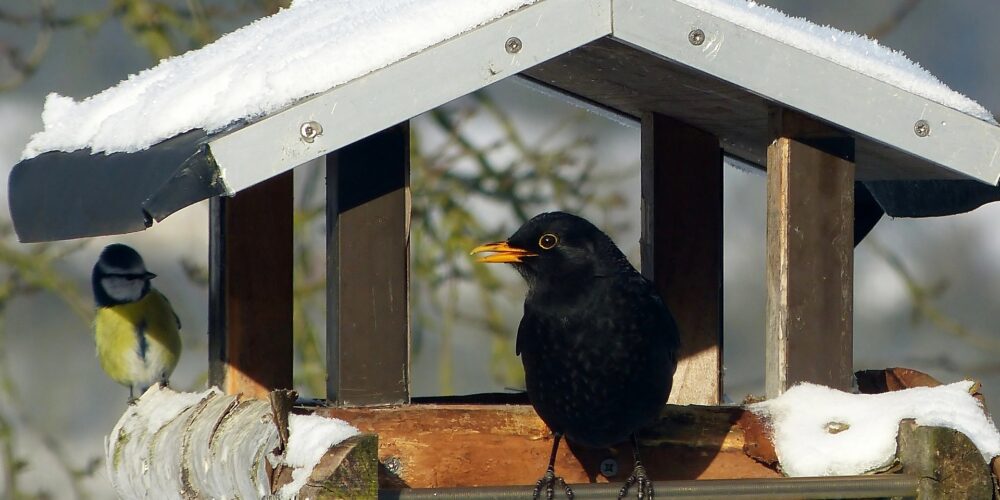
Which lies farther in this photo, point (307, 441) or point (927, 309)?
point (927, 309)

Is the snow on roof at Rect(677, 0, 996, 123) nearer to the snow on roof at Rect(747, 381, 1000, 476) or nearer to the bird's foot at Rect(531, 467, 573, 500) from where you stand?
the snow on roof at Rect(747, 381, 1000, 476)

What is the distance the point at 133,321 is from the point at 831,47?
351cm

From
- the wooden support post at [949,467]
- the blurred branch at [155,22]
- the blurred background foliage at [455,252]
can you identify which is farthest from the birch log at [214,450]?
the blurred branch at [155,22]

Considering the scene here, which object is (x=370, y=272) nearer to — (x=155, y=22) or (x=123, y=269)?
(x=123, y=269)

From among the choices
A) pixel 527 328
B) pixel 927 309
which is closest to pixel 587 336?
pixel 527 328

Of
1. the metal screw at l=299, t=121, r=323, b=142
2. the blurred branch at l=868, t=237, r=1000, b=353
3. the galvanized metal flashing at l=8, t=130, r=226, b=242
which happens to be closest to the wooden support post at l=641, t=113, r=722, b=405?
the metal screw at l=299, t=121, r=323, b=142

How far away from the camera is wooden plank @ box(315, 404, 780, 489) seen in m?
3.65

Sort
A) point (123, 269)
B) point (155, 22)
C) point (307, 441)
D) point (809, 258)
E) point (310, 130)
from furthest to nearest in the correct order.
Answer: point (155, 22)
point (123, 269)
point (809, 258)
point (310, 130)
point (307, 441)

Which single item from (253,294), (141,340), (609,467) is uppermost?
(253,294)

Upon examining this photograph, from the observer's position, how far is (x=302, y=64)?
3.43m

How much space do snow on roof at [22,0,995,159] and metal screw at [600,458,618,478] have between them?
112 cm

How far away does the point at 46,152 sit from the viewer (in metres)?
4.02

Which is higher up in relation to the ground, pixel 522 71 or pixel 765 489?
pixel 522 71

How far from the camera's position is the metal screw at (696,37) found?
3.59 m
